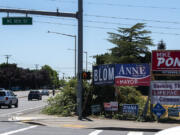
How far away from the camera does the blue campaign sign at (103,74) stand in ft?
70.3

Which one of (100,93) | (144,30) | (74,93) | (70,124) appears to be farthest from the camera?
(144,30)

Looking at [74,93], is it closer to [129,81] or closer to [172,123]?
[129,81]

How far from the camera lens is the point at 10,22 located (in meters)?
21.1

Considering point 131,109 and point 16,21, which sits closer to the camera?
point 131,109

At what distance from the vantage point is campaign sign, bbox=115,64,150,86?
66.3 ft

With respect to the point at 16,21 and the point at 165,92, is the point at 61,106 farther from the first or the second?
the point at 165,92

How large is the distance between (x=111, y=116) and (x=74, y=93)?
4.76m

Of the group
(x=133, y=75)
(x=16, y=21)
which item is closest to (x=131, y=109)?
(x=133, y=75)

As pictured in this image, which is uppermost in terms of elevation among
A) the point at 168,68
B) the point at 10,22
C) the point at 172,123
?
the point at 10,22

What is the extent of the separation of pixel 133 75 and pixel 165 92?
2.08 m

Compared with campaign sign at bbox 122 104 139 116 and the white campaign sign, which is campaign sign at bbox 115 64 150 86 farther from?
campaign sign at bbox 122 104 139 116

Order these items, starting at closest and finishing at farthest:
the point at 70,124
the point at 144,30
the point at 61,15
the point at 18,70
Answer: the point at 70,124 < the point at 61,15 < the point at 144,30 < the point at 18,70

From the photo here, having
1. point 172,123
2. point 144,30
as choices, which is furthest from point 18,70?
point 172,123

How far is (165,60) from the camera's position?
65.3ft
